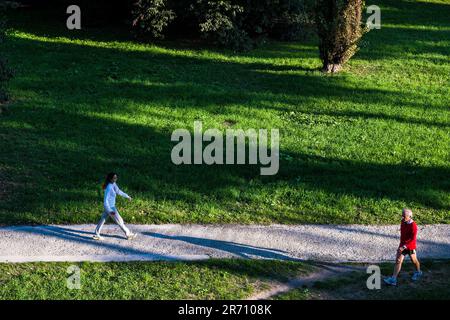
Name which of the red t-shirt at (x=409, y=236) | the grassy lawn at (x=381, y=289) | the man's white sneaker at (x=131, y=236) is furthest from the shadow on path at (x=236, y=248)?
the red t-shirt at (x=409, y=236)

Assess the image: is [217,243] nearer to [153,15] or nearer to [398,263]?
[398,263]

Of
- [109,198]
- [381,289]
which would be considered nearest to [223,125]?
[109,198]

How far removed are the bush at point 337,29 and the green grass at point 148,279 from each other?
13301 millimetres

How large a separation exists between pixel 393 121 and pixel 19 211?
12047 mm

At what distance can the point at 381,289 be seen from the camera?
44.0ft

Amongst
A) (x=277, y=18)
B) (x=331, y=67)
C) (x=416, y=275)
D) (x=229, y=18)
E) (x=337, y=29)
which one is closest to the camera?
(x=416, y=275)

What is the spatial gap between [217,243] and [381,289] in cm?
373

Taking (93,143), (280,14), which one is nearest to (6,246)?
(93,143)

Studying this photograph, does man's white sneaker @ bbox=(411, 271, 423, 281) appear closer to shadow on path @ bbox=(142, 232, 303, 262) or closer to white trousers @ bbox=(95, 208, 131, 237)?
shadow on path @ bbox=(142, 232, 303, 262)

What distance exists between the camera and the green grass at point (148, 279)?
13.0 m

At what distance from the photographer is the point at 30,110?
22.5 metres

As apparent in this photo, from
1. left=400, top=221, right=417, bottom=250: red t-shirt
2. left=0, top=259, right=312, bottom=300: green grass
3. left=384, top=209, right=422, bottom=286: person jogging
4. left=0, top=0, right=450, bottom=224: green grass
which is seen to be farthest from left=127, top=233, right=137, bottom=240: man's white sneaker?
left=400, top=221, right=417, bottom=250: red t-shirt

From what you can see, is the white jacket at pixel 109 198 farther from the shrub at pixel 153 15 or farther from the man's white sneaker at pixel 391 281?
the shrub at pixel 153 15

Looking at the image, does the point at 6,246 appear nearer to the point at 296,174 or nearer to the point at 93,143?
the point at 93,143
